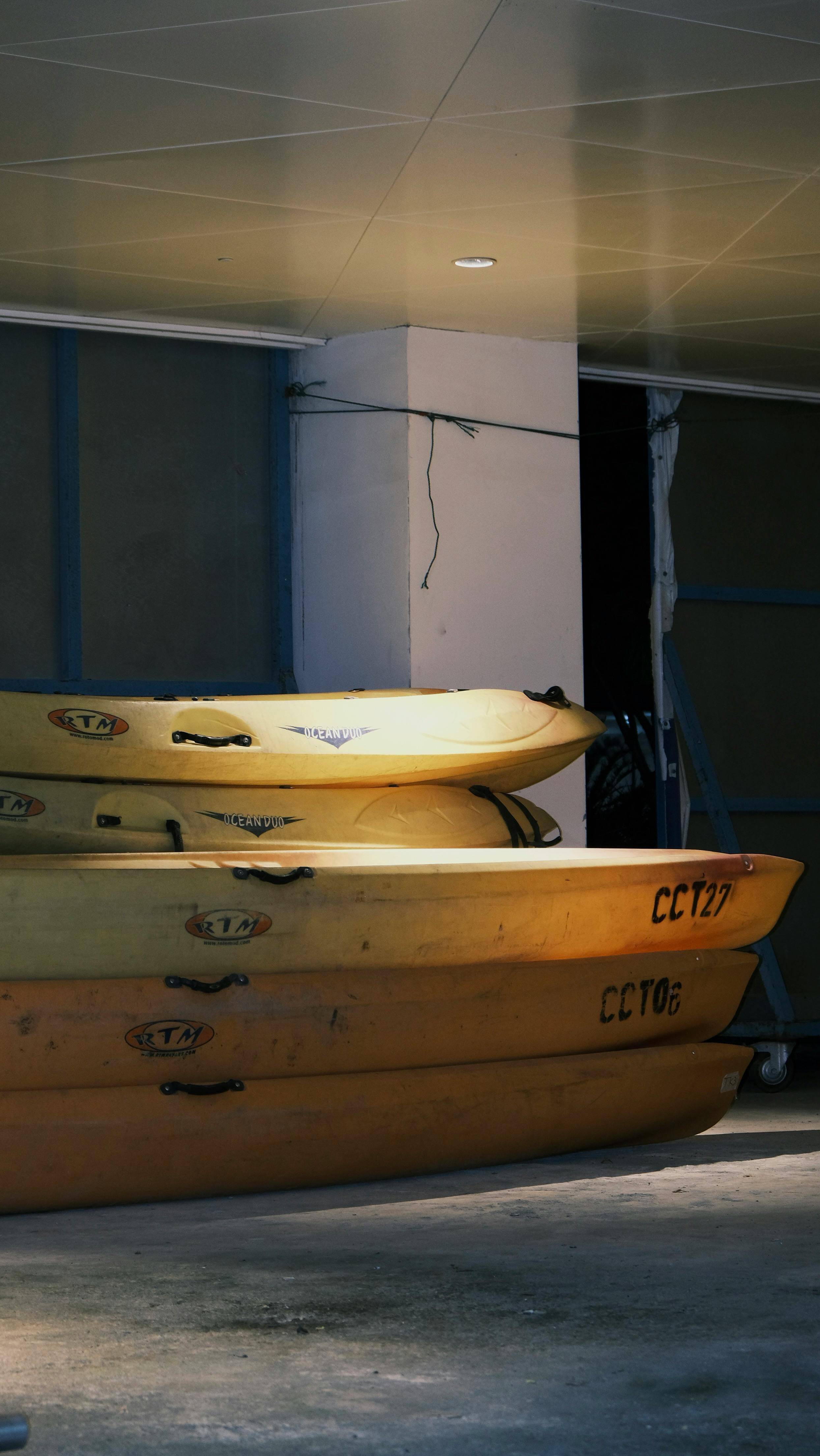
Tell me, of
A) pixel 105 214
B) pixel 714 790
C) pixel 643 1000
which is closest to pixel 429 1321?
pixel 643 1000

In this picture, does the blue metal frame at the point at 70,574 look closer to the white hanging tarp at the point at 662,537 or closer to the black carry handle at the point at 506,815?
the black carry handle at the point at 506,815

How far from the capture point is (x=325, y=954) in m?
3.38

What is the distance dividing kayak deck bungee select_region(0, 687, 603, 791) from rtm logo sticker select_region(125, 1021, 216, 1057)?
88cm

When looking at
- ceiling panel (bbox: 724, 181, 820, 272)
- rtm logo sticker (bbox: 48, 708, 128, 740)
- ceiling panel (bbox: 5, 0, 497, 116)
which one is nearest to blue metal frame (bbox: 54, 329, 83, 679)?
rtm logo sticker (bbox: 48, 708, 128, 740)

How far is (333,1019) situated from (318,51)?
2.10 meters

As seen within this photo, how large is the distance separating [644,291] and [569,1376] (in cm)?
365

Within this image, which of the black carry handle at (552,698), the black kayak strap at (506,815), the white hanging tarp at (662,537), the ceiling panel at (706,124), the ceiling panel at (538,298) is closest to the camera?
the ceiling panel at (706,124)

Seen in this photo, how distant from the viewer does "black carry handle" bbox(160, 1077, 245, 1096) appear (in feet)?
10.4

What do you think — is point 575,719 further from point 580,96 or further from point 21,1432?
point 21,1432

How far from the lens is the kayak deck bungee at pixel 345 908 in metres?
3.18

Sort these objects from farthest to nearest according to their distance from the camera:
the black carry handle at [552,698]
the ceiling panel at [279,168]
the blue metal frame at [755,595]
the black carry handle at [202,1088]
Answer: the blue metal frame at [755,595]
the black carry handle at [552,698]
the ceiling panel at [279,168]
the black carry handle at [202,1088]

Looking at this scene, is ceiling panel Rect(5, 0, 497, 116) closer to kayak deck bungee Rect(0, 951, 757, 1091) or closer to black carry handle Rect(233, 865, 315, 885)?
black carry handle Rect(233, 865, 315, 885)

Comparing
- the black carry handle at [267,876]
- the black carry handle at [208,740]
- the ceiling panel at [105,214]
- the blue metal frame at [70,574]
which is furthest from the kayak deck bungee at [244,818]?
the ceiling panel at [105,214]

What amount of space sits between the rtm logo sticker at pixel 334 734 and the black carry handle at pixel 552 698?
1.89 ft
